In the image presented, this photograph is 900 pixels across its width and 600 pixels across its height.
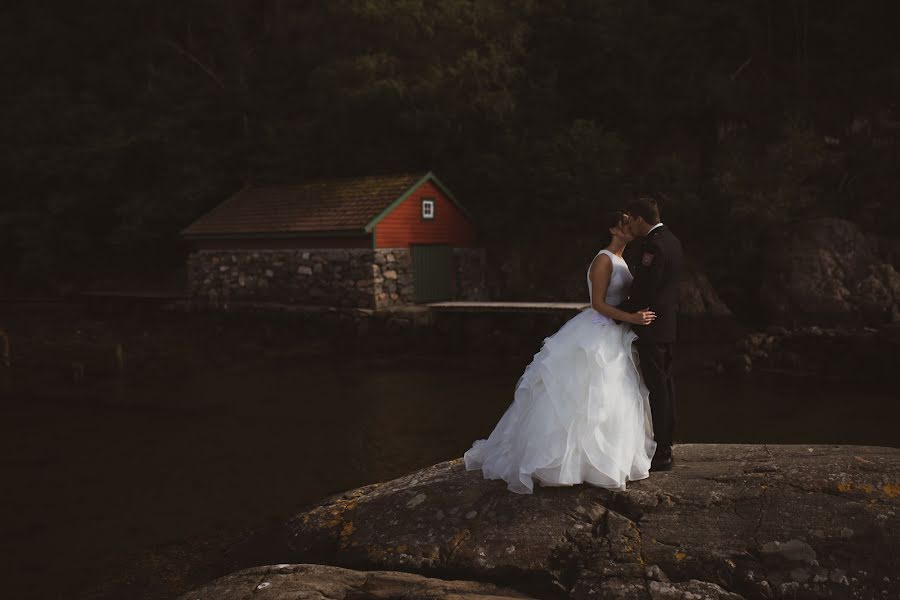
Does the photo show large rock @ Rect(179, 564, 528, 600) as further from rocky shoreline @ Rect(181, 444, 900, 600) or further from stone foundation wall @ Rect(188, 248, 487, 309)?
stone foundation wall @ Rect(188, 248, 487, 309)

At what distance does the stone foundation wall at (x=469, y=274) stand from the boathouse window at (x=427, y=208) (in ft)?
5.59

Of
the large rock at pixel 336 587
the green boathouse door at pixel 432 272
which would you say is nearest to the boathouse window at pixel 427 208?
the green boathouse door at pixel 432 272

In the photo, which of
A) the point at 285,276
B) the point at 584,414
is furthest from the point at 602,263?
the point at 285,276

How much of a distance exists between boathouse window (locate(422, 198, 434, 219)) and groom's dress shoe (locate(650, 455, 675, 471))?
2072cm

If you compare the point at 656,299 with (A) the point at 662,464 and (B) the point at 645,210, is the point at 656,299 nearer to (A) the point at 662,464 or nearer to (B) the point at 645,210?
(B) the point at 645,210

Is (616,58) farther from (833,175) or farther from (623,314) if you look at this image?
(623,314)

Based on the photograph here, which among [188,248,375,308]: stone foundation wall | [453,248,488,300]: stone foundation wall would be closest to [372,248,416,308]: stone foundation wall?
[188,248,375,308]: stone foundation wall

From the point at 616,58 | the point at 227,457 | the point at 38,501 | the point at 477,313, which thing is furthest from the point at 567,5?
the point at 38,501

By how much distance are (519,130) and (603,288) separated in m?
24.3

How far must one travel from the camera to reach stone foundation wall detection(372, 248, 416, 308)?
2400 cm

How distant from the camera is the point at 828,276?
931 inches

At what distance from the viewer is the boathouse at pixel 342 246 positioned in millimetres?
24312

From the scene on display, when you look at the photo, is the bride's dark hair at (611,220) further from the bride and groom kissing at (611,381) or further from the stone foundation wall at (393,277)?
the stone foundation wall at (393,277)

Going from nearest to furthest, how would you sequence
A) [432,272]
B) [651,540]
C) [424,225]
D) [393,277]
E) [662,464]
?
1. [651,540]
2. [662,464]
3. [393,277]
4. [424,225]
5. [432,272]
